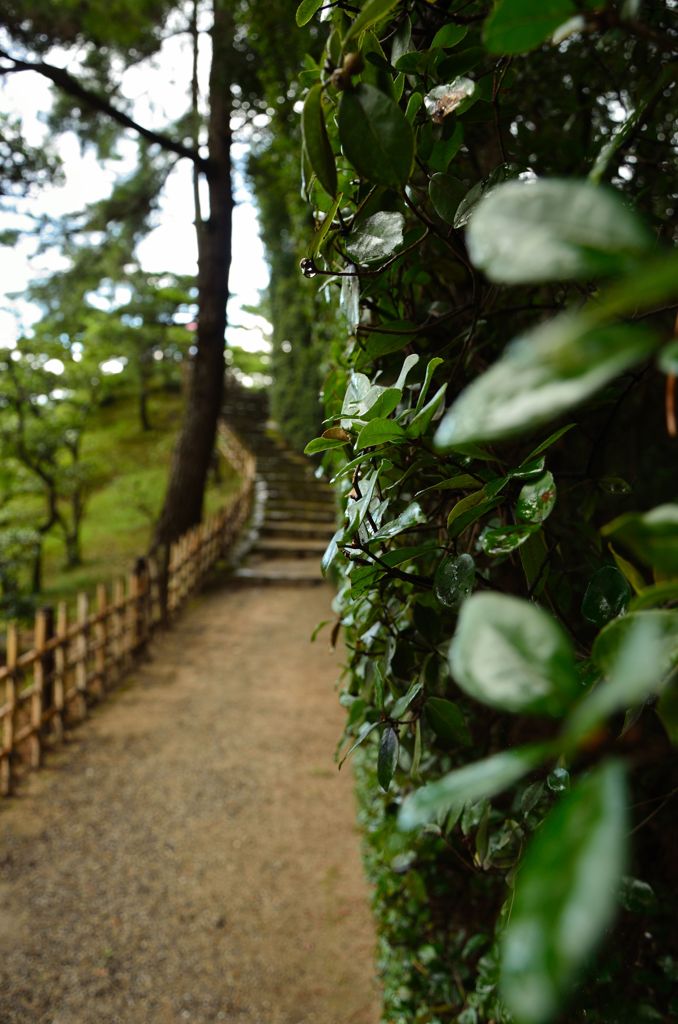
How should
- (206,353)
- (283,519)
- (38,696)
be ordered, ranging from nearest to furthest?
(38,696), (206,353), (283,519)

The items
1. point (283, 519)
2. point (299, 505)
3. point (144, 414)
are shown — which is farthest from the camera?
point (144, 414)

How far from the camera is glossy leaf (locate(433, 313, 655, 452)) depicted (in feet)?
0.69

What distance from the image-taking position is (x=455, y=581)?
61 cm

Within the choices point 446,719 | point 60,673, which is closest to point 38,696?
point 60,673

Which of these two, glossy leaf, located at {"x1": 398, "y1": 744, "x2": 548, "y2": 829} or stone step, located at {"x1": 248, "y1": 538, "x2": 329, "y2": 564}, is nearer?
glossy leaf, located at {"x1": 398, "y1": 744, "x2": 548, "y2": 829}

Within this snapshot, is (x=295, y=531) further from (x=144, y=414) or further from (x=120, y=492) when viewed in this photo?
(x=144, y=414)

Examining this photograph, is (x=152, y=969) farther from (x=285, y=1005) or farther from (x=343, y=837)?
(x=343, y=837)

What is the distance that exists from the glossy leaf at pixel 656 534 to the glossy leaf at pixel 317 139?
42 cm

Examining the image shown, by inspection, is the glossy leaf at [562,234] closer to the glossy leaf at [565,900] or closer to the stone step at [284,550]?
the glossy leaf at [565,900]

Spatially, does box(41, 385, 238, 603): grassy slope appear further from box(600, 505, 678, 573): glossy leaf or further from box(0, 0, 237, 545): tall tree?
box(600, 505, 678, 573): glossy leaf

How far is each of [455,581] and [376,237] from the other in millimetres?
331

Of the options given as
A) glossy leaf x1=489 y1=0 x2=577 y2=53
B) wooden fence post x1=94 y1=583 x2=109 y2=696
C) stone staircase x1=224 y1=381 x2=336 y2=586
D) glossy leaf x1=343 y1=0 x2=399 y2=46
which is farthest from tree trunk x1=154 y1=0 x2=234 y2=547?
glossy leaf x1=489 y1=0 x2=577 y2=53

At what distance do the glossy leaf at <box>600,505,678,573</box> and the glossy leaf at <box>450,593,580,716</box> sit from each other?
0.05 metres

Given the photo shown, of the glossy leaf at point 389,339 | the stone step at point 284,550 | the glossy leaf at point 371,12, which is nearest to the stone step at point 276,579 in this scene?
the stone step at point 284,550
